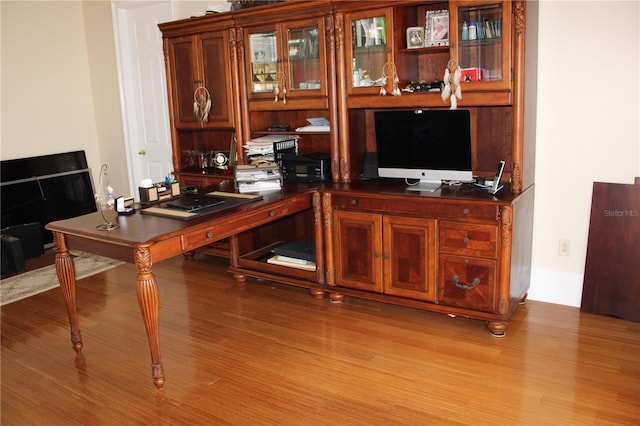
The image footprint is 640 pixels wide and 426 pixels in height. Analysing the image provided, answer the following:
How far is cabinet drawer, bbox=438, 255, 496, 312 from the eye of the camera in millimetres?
3201

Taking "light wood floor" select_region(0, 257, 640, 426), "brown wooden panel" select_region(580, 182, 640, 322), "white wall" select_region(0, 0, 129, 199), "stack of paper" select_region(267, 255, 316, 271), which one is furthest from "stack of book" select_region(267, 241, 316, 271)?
"white wall" select_region(0, 0, 129, 199)

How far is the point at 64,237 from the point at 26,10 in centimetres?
341

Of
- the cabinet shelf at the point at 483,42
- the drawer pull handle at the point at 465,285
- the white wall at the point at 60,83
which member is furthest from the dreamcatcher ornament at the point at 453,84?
the white wall at the point at 60,83

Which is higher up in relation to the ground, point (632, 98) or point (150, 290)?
point (632, 98)

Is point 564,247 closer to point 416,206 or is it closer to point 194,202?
point 416,206

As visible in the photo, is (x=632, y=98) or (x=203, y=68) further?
(x=203, y=68)

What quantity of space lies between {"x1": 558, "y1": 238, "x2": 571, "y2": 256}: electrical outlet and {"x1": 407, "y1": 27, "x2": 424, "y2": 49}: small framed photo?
156 centimetres

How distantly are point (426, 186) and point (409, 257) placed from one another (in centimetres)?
48

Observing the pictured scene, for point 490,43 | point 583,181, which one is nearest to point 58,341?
point 490,43

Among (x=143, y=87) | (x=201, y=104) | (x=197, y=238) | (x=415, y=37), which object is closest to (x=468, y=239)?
(x=415, y=37)

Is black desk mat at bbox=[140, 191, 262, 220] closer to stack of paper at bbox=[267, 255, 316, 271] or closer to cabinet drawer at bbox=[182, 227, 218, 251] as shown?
cabinet drawer at bbox=[182, 227, 218, 251]

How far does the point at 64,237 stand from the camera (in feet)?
9.89

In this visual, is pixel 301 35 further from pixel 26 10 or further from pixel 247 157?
pixel 26 10

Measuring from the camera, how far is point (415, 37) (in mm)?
3492
